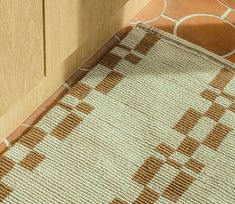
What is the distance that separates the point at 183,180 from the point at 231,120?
10.0 inches

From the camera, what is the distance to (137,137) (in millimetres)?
1409

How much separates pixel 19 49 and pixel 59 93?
1.09 ft

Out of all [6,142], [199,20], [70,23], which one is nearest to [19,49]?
[70,23]

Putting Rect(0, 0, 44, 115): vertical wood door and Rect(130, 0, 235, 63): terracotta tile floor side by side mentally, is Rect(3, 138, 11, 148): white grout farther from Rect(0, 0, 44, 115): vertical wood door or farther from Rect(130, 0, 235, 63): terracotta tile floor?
Rect(130, 0, 235, 63): terracotta tile floor

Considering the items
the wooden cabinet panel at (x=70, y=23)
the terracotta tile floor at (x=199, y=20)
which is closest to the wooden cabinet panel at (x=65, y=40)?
the wooden cabinet panel at (x=70, y=23)

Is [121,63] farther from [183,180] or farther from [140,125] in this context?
[183,180]

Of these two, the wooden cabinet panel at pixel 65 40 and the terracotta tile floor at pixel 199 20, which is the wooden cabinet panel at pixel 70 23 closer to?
the wooden cabinet panel at pixel 65 40

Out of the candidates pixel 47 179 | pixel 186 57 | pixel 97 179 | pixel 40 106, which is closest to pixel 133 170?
pixel 97 179

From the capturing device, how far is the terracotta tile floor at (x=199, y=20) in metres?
1.69

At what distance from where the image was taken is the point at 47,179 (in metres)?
1.30

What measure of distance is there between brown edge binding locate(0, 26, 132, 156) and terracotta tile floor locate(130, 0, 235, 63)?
11 cm

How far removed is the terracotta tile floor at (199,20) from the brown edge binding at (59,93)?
109 millimetres

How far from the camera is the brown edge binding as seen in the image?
139cm

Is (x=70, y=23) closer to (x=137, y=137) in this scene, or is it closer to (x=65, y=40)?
(x=65, y=40)
